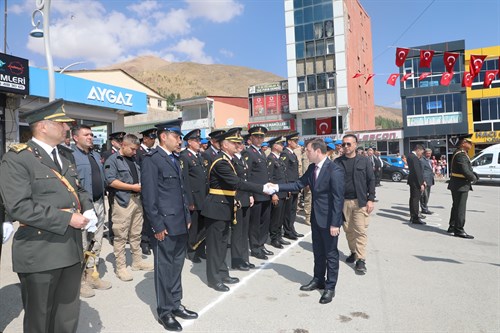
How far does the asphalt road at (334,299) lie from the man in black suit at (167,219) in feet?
0.86

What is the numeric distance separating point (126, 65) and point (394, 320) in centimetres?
20941

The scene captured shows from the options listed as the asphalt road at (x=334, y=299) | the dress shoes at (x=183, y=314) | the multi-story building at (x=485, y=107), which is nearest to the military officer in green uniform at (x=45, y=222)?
the asphalt road at (x=334, y=299)

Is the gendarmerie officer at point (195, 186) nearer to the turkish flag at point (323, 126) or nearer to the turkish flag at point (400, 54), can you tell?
the turkish flag at point (400, 54)

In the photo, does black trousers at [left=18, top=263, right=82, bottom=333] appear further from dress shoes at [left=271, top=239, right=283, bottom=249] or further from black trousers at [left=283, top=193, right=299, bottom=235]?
black trousers at [left=283, top=193, right=299, bottom=235]

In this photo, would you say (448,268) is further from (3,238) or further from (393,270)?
(3,238)

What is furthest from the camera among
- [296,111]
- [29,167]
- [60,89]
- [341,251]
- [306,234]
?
[296,111]

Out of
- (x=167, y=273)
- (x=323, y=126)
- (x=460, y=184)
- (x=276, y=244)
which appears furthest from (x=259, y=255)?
(x=323, y=126)

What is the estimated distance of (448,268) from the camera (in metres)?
5.50

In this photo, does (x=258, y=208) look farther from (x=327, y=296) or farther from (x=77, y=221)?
(x=77, y=221)

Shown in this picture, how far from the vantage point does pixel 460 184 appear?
7793 millimetres

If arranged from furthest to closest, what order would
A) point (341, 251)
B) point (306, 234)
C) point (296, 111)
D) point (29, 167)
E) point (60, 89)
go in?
1. point (296, 111)
2. point (60, 89)
3. point (306, 234)
4. point (341, 251)
5. point (29, 167)

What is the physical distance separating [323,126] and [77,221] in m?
36.8

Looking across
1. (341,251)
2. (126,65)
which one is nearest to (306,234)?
(341,251)

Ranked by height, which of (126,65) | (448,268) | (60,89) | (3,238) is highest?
(126,65)
